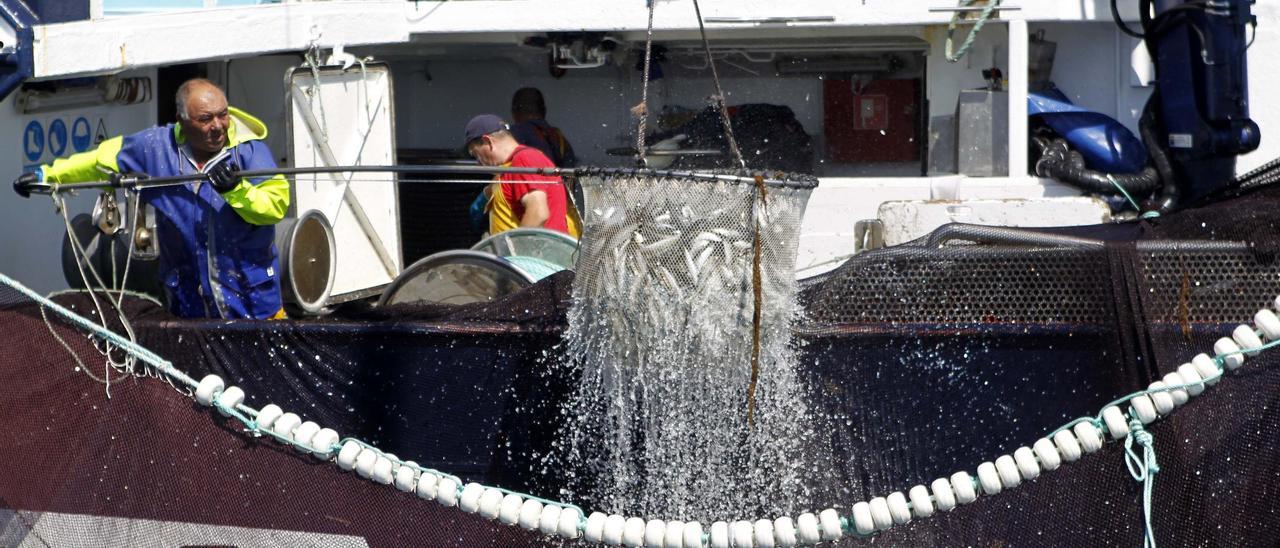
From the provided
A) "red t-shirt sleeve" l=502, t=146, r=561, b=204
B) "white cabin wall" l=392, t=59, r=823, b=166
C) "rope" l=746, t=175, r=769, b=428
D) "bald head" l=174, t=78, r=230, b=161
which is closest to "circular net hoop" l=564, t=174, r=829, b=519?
"rope" l=746, t=175, r=769, b=428

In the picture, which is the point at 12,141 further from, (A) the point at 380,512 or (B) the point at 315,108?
(A) the point at 380,512

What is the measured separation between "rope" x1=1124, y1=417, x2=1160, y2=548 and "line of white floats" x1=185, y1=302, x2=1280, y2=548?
0.02 m

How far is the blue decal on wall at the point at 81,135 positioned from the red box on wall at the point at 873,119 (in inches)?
179

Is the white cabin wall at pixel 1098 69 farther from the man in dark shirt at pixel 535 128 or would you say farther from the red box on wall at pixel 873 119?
the man in dark shirt at pixel 535 128

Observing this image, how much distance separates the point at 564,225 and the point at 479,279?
1991mm

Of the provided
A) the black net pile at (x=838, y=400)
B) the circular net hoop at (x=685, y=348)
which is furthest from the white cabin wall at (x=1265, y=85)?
the circular net hoop at (x=685, y=348)

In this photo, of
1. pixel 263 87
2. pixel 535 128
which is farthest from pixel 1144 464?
pixel 263 87

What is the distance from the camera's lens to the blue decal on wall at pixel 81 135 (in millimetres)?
5328

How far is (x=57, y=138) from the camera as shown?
5.23 m

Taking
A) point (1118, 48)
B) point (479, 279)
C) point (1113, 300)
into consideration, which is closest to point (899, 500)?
point (1113, 300)

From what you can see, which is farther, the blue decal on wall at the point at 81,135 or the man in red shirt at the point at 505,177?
the man in red shirt at the point at 505,177

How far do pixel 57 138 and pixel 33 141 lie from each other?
115 millimetres

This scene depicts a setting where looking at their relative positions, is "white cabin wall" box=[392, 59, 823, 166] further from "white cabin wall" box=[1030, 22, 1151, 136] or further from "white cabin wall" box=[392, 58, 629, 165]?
"white cabin wall" box=[1030, 22, 1151, 136]

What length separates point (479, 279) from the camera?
13.7 ft
